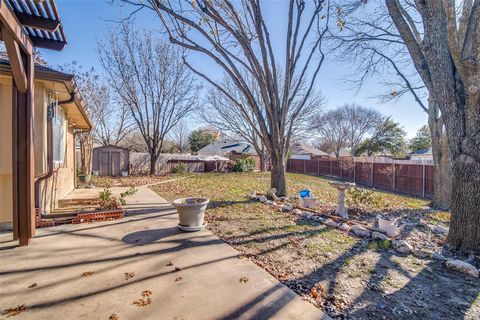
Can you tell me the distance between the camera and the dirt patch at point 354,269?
7.52 ft

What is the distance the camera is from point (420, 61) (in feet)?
14.4

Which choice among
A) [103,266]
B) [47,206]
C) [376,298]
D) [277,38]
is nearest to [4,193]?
[47,206]

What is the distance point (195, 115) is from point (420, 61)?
56.6ft

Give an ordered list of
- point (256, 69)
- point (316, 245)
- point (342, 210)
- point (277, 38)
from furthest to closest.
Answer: point (277, 38) < point (256, 69) < point (342, 210) < point (316, 245)

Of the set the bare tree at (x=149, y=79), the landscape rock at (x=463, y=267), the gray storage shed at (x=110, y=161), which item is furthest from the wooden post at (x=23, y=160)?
the gray storage shed at (x=110, y=161)

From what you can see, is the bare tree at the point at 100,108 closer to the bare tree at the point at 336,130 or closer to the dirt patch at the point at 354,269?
the dirt patch at the point at 354,269

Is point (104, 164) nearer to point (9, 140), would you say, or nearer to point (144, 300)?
point (9, 140)

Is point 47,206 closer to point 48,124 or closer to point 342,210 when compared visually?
point 48,124

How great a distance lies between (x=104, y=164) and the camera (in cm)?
1591

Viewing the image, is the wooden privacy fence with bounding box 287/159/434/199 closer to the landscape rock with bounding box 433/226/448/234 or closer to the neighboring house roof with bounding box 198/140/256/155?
the landscape rock with bounding box 433/226/448/234

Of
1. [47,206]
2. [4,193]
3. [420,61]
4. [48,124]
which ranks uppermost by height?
[420,61]

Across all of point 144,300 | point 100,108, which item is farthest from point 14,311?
point 100,108

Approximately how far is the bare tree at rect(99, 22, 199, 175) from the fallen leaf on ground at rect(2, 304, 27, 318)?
1474 centimetres

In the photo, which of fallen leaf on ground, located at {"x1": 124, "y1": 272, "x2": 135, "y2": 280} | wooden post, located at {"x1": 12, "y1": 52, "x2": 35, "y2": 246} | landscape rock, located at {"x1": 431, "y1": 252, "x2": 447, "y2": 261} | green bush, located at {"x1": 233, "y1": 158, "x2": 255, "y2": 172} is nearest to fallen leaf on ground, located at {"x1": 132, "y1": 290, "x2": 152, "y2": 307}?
fallen leaf on ground, located at {"x1": 124, "y1": 272, "x2": 135, "y2": 280}
